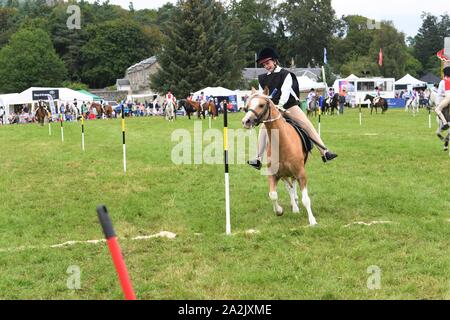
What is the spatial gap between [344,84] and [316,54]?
53.6 metres

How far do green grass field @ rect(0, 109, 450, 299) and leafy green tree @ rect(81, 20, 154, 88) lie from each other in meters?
98.8

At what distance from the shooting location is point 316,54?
114250 millimetres

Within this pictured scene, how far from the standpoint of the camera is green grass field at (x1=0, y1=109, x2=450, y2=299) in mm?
6184

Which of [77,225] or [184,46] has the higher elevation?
[184,46]

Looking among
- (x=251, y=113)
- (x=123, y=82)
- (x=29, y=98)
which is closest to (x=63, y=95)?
(x=29, y=98)

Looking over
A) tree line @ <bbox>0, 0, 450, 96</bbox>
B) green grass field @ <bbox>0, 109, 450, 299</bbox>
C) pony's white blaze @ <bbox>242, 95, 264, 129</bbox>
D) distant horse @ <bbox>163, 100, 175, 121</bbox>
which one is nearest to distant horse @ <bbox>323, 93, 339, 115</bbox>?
distant horse @ <bbox>163, 100, 175, 121</bbox>

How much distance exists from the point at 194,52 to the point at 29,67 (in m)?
48.0

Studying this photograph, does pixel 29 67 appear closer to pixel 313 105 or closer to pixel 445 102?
pixel 313 105

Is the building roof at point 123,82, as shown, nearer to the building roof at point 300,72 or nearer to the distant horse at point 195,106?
the building roof at point 300,72

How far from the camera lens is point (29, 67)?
10081 centimetres

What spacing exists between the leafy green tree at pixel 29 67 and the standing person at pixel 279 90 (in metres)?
97.2

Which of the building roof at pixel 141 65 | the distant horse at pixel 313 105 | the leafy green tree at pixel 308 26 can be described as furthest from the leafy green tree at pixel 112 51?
the distant horse at pixel 313 105

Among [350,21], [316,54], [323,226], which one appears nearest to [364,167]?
[323,226]

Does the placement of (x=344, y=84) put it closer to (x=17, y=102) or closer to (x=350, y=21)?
(x=17, y=102)
